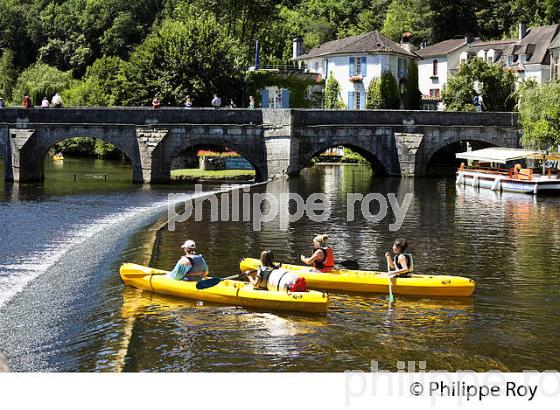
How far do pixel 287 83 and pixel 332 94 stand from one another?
4.04 meters

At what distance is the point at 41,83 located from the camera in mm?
99375

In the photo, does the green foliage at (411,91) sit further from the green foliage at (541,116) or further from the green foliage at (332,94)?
the green foliage at (541,116)

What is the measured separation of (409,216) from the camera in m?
37.3

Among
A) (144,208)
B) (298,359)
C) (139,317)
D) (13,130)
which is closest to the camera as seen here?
(298,359)

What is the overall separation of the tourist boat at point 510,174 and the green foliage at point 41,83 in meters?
57.4

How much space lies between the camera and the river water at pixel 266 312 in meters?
17.2

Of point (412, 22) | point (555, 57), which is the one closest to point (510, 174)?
point (555, 57)

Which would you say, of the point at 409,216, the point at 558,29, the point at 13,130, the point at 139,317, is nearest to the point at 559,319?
the point at 139,317

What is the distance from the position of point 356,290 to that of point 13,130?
36316 mm

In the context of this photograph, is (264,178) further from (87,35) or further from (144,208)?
(87,35)

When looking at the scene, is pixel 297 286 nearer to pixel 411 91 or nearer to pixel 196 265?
pixel 196 265

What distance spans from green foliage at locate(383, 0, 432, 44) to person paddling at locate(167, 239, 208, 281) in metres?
89.0

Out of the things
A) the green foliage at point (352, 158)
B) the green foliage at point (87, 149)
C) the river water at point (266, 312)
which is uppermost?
the green foliage at point (87, 149)

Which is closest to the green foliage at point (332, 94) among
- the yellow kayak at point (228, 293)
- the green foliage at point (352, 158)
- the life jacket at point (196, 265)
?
the green foliage at point (352, 158)
